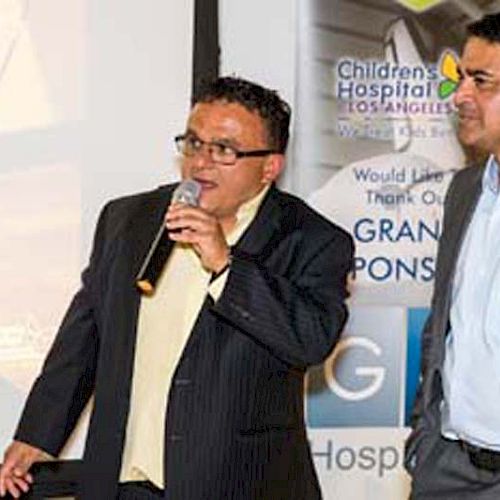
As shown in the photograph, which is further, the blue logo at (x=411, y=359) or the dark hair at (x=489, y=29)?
the blue logo at (x=411, y=359)

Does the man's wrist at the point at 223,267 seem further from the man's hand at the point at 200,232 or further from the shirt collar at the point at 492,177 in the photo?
the shirt collar at the point at 492,177

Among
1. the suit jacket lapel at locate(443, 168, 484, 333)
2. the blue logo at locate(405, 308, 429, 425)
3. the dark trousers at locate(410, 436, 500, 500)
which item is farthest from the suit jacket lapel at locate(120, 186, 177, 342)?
the blue logo at locate(405, 308, 429, 425)

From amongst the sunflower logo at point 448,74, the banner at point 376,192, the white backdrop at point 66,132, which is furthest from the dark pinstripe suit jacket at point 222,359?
the sunflower logo at point 448,74

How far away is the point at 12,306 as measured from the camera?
121 inches

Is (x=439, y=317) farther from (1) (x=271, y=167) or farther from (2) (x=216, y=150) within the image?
(2) (x=216, y=150)

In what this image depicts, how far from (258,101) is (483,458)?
2.99 ft

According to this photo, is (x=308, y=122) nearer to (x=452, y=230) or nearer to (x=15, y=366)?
(x=452, y=230)

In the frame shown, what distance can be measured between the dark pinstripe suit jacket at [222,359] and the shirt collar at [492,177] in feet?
1.10

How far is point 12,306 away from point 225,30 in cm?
96

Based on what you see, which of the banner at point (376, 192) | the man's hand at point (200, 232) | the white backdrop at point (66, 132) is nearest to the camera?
the man's hand at point (200, 232)

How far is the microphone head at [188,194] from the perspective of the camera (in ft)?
7.55

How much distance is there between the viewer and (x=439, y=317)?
258 cm

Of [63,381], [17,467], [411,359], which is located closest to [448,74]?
[411,359]

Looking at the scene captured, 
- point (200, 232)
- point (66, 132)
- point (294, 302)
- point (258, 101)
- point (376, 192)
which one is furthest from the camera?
point (376, 192)
